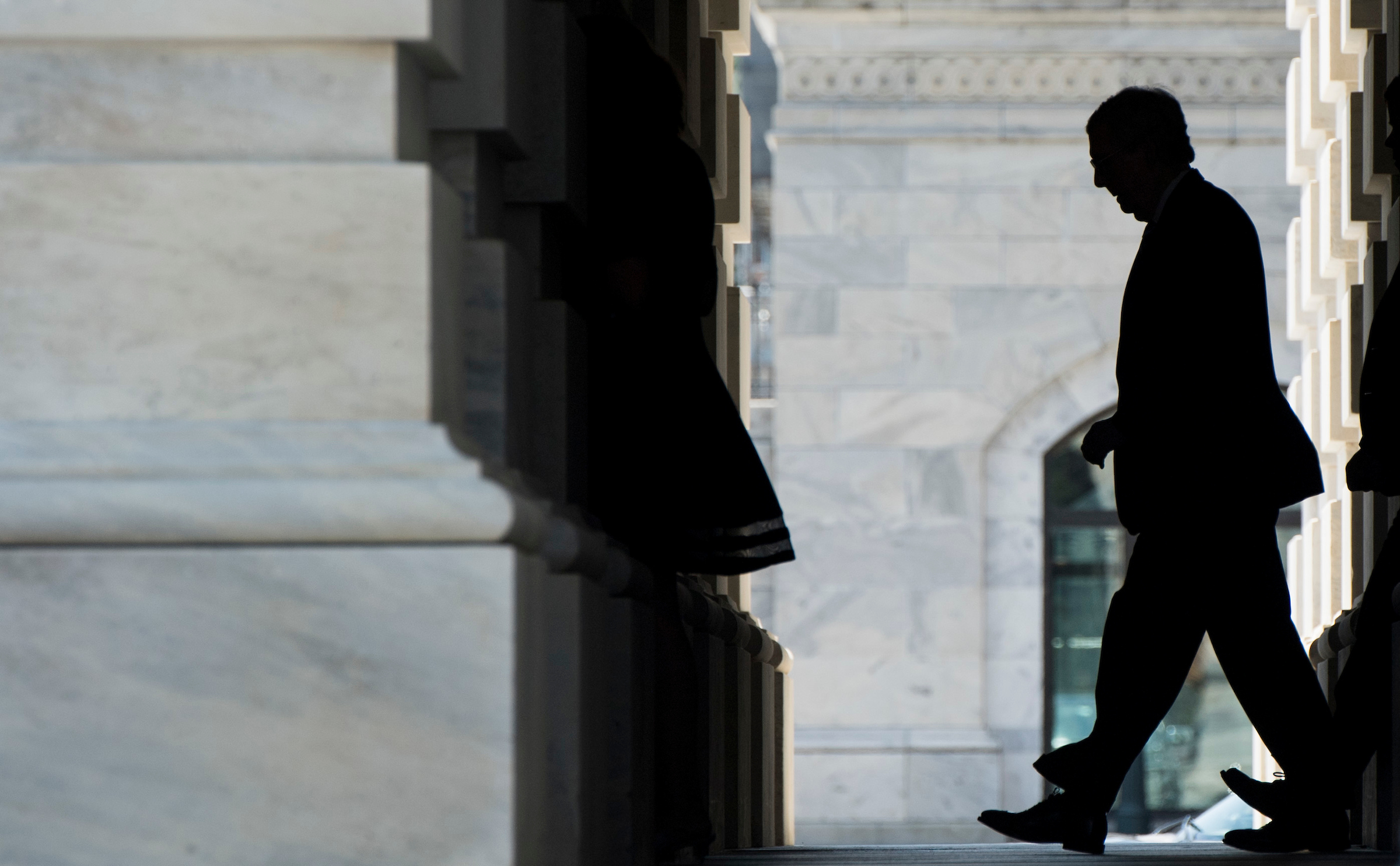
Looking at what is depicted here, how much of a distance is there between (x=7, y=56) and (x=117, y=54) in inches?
5.5

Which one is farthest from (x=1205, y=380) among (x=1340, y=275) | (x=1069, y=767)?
(x=1340, y=275)

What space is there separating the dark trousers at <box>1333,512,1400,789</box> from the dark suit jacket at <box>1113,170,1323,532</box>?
0.82 ft

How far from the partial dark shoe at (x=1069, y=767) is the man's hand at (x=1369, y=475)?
784mm

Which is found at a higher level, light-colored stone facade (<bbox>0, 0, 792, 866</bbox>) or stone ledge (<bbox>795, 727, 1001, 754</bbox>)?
light-colored stone facade (<bbox>0, 0, 792, 866</bbox>)

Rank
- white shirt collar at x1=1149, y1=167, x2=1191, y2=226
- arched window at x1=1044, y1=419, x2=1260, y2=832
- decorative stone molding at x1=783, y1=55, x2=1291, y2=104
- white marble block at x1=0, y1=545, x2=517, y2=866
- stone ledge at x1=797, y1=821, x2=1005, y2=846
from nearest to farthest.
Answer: white marble block at x1=0, y1=545, x2=517, y2=866 → white shirt collar at x1=1149, y1=167, x2=1191, y2=226 → stone ledge at x1=797, y1=821, x2=1005, y2=846 → decorative stone molding at x1=783, y1=55, x2=1291, y2=104 → arched window at x1=1044, y1=419, x2=1260, y2=832

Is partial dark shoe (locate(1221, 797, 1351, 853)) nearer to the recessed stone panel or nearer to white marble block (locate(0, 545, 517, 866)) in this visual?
white marble block (locate(0, 545, 517, 866))

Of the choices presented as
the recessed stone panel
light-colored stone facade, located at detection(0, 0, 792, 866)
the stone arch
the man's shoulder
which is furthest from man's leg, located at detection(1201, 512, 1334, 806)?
the stone arch

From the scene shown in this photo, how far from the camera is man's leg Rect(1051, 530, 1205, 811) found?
4055 mm

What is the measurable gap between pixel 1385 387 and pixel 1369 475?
176 mm

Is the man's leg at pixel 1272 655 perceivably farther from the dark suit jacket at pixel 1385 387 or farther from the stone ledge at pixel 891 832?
the stone ledge at pixel 891 832

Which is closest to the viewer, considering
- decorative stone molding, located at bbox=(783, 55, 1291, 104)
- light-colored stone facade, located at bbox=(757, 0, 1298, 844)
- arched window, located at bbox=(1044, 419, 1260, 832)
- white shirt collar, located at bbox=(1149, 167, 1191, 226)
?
white shirt collar, located at bbox=(1149, 167, 1191, 226)

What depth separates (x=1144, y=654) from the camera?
13.4 feet

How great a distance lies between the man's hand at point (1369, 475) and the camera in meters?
3.73

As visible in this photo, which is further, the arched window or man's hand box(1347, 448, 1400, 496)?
the arched window
